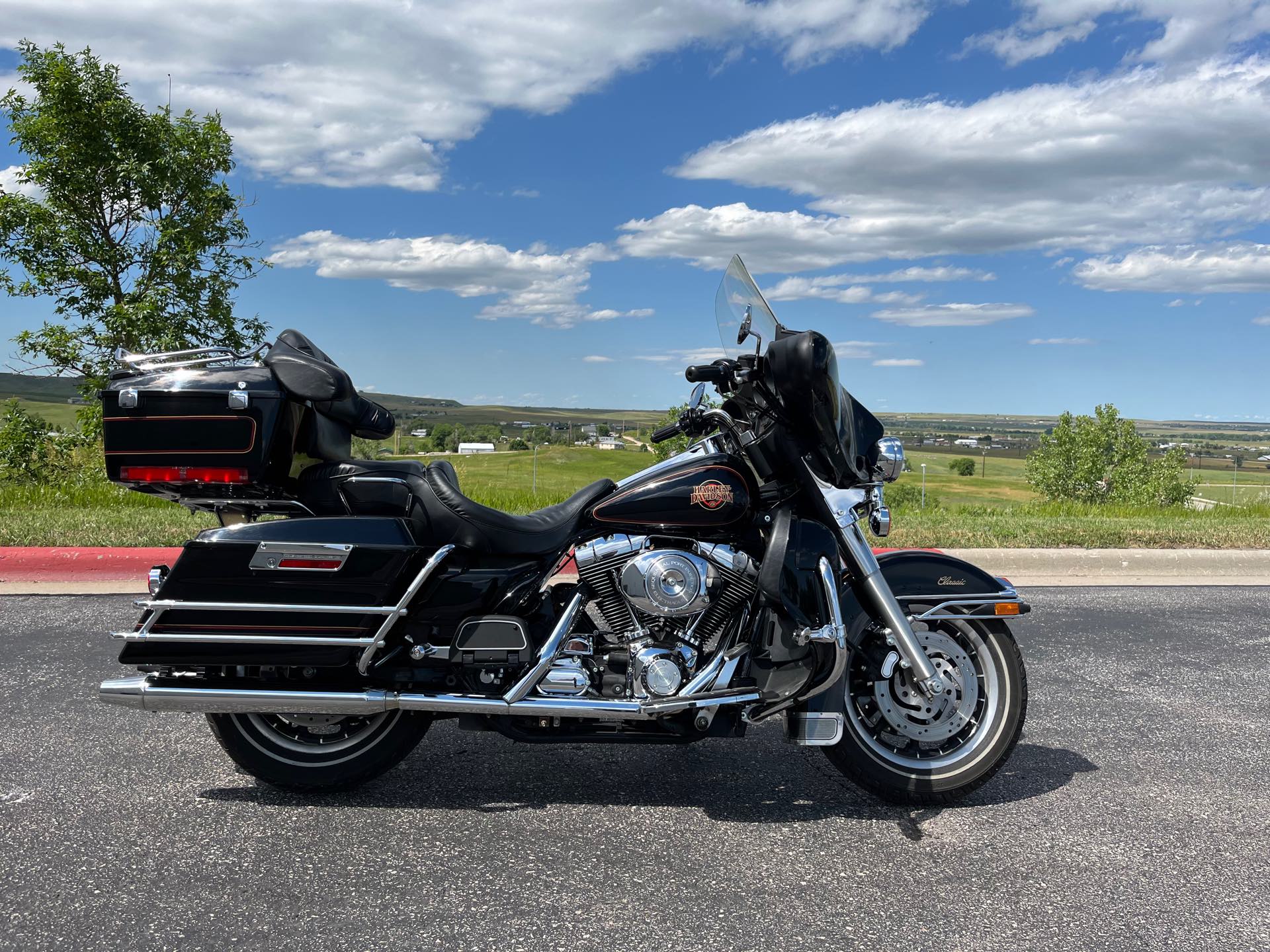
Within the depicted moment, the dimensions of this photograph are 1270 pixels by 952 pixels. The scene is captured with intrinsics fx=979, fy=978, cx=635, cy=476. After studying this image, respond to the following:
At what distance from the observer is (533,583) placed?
11.3 feet

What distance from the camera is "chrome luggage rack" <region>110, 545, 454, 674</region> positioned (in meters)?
3.36

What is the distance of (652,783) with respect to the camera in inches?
149

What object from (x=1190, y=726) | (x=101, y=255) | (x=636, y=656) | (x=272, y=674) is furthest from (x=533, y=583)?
(x=101, y=255)

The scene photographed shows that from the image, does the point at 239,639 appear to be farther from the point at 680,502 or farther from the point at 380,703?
the point at 680,502

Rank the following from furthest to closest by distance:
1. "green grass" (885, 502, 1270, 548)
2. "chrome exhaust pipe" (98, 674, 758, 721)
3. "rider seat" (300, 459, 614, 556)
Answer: "green grass" (885, 502, 1270, 548) < "rider seat" (300, 459, 614, 556) < "chrome exhaust pipe" (98, 674, 758, 721)

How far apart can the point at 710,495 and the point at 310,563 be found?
1.41m

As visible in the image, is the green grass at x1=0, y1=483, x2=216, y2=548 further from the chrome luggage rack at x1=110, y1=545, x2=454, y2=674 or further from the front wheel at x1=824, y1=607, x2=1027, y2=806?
the front wheel at x1=824, y1=607, x2=1027, y2=806

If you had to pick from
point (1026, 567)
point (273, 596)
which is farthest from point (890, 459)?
point (1026, 567)

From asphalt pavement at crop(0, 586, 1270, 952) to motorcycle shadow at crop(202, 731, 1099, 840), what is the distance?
1 centimetres

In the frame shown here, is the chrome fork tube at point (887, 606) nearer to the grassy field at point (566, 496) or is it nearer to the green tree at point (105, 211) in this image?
the grassy field at point (566, 496)

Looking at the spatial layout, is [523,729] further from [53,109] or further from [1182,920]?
[53,109]

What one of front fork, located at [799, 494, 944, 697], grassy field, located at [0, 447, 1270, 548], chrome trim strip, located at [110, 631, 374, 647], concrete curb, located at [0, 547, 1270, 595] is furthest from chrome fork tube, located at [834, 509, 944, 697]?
concrete curb, located at [0, 547, 1270, 595]

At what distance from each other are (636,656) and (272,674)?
1.31 meters

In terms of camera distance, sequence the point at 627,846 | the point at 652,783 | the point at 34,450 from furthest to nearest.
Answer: the point at 34,450 < the point at 652,783 < the point at 627,846
